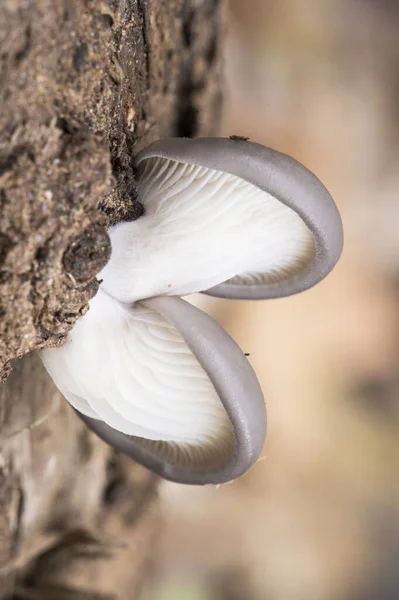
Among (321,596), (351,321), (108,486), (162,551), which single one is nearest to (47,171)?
(108,486)

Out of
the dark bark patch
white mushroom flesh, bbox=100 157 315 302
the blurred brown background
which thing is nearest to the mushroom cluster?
white mushroom flesh, bbox=100 157 315 302

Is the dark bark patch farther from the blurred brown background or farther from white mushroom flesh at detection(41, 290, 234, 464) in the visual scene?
the blurred brown background

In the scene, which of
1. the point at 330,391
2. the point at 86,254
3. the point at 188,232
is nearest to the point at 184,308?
the point at 188,232

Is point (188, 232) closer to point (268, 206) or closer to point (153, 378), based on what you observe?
point (268, 206)

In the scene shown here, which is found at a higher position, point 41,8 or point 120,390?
point 41,8

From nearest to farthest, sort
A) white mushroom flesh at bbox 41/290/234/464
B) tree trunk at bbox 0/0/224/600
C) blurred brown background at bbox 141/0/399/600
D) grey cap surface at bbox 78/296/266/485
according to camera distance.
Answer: tree trunk at bbox 0/0/224/600, grey cap surface at bbox 78/296/266/485, white mushroom flesh at bbox 41/290/234/464, blurred brown background at bbox 141/0/399/600

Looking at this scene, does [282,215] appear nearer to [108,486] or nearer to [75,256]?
[75,256]

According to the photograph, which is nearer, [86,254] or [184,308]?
[86,254]
